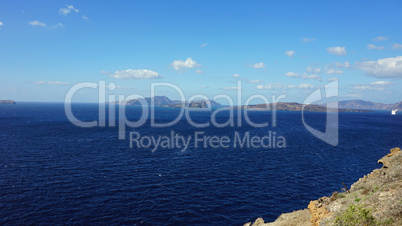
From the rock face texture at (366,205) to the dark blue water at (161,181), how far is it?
11.3m

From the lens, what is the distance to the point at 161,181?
189ft

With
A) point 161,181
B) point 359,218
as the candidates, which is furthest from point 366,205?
point 161,181

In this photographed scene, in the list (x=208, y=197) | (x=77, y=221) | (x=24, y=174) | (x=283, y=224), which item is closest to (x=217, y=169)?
(x=208, y=197)

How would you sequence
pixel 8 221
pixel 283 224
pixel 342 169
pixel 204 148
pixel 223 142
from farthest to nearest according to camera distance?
pixel 223 142 < pixel 204 148 < pixel 342 169 < pixel 8 221 < pixel 283 224

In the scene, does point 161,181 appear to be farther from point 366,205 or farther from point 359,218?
point 359,218

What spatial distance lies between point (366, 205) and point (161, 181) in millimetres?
44707

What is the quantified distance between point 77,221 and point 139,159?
37577 millimetres

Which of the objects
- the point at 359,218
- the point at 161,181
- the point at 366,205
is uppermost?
the point at 359,218

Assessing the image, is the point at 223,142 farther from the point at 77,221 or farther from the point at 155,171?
the point at 77,221

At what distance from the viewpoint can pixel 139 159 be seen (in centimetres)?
7656

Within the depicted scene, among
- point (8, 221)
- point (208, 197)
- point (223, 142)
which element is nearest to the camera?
point (8, 221)

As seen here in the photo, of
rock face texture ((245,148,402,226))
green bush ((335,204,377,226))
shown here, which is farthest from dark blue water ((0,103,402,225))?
green bush ((335,204,377,226))

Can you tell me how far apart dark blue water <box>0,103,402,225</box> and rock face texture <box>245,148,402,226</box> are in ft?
37.0

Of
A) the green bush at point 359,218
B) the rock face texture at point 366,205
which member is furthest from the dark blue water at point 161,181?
the green bush at point 359,218
